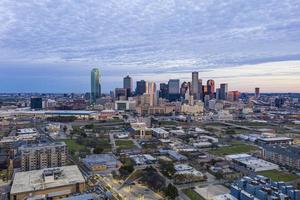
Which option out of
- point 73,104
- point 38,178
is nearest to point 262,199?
point 38,178

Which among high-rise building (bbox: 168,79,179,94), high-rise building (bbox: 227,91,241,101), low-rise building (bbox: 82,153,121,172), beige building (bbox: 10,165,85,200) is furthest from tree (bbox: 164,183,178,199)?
high-rise building (bbox: 227,91,241,101)

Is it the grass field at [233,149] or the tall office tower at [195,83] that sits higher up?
the tall office tower at [195,83]

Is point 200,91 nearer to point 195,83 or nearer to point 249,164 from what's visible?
point 195,83

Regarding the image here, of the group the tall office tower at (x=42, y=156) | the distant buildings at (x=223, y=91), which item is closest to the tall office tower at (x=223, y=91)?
the distant buildings at (x=223, y=91)

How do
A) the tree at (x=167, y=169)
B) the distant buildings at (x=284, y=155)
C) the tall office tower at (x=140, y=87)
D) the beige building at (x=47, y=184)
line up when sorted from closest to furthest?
1. the beige building at (x=47, y=184)
2. the tree at (x=167, y=169)
3. the distant buildings at (x=284, y=155)
4. the tall office tower at (x=140, y=87)

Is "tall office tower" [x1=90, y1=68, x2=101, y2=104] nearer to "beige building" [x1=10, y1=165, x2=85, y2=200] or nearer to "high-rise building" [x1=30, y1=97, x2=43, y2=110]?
"high-rise building" [x1=30, y1=97, x2=43, y2=110]

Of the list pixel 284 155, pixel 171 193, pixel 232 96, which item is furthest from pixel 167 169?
pixel 232 96

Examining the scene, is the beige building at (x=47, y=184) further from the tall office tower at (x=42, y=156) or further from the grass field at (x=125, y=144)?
the grass field at (x=125, y=144)

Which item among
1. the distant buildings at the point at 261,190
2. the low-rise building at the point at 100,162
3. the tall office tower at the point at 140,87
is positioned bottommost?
the low-rise building at the point at 100,162
